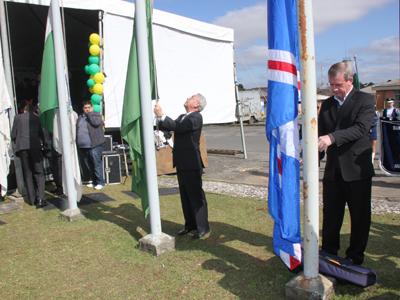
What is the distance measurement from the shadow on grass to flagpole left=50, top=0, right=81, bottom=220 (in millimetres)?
455

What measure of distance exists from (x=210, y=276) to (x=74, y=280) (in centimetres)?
140

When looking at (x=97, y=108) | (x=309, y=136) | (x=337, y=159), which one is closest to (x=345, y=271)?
(x=337, y=159)

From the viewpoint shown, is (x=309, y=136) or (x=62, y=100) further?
(x=62, y=100)

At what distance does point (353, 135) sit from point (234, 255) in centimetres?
196

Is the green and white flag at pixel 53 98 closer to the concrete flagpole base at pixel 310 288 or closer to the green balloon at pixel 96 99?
the green balloon at pixel 96 99

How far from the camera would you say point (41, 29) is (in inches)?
539

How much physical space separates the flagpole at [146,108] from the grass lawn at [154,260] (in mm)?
581

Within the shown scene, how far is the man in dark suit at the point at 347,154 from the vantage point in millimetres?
3789

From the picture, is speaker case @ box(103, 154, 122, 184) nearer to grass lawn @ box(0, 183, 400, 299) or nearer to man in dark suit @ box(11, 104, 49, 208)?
man in dark suit @ box(11, 104, 49, 208)

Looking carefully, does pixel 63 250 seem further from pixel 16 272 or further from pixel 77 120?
pixel 77 120

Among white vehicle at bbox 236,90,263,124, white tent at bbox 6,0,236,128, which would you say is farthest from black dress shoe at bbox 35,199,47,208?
white vehicle at bbox 236,90,263,124

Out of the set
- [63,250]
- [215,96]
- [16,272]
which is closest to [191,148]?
[63,250]

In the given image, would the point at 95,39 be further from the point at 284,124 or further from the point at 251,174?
the point at 284,124

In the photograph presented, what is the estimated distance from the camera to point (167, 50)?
11.1 metres
